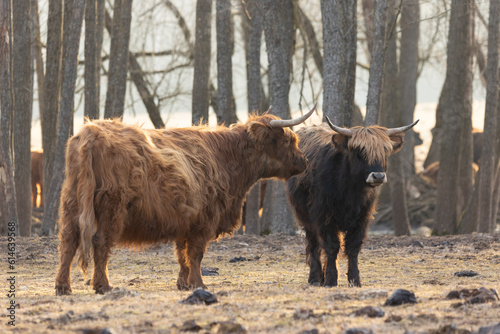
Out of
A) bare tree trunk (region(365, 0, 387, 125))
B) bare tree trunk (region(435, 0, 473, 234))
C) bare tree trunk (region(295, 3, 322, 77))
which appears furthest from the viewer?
bare tree trunk (region(295, 3, 322, 77))

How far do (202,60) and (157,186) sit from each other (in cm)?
1104

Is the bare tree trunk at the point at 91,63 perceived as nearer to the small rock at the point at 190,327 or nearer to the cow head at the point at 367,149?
the cow head at the point at 367,149

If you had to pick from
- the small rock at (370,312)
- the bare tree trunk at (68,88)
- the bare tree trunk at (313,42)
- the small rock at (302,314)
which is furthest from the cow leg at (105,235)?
the bare tree trunk at (313,42)

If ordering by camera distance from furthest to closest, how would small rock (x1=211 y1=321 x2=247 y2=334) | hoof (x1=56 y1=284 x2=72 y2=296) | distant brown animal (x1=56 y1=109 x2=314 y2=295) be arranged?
hoof (x1=56 y1=284 x2=72 y2=296)
distant brown animal (x1=56 y1=109 x2=314 y2=295)
small rock (x1=211 y1=321 x2=247 y2=334)

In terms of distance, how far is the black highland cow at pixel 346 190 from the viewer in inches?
331

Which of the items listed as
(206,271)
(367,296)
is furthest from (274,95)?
(367,296)

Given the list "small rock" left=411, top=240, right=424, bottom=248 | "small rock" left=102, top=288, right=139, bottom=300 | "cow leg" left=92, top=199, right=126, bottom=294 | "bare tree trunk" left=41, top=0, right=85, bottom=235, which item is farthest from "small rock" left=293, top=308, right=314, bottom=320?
"bare tree trunk" left=41, top=0, right=85, bottom=235

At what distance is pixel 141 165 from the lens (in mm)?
7238

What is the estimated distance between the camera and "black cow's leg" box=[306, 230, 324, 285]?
900 centimetres

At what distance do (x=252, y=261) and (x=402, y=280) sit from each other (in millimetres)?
2967

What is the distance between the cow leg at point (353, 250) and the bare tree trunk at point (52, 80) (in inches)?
378

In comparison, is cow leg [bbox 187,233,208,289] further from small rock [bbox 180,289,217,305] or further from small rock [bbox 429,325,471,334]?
small rock [bbox 429,325,471,334]

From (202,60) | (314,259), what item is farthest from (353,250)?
(202,60)

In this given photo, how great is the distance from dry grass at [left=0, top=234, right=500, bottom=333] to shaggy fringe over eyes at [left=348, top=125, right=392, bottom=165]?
1.39 m
